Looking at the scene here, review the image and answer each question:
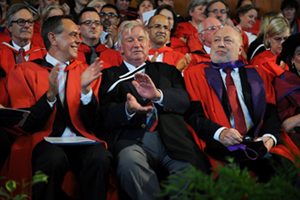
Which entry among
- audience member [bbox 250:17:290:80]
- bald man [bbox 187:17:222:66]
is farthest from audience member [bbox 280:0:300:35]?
bald man [bbox 187:17:222:66]

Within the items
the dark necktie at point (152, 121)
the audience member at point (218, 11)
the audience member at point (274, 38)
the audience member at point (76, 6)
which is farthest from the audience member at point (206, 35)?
the audience member at point (76, 6)

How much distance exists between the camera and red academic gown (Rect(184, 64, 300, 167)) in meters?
3.07

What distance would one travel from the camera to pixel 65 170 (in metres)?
2.66

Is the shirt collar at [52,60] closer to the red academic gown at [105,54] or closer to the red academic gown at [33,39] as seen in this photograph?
the red academic gown at [105,54]

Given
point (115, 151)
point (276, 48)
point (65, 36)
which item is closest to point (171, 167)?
point (115, 151)

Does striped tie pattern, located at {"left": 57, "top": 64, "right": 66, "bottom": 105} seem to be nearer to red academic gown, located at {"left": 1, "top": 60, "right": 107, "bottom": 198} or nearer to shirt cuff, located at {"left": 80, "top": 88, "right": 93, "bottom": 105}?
red academic gown, located at {"left": 1, "top": 60, "right": 107, "bottom": 198}

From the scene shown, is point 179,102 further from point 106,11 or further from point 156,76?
point 106,11

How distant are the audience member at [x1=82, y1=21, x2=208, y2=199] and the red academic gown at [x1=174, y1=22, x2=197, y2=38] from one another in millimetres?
2384

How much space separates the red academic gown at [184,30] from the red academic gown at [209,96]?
233 cm

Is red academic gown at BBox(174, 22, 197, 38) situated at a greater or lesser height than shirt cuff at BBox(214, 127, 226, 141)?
greater

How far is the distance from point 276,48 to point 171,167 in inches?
94.4

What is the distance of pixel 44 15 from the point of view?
4.95 meters

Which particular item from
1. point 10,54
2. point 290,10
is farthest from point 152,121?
point 290,10

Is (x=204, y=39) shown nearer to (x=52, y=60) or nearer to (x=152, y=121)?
(x=152, y=121)
